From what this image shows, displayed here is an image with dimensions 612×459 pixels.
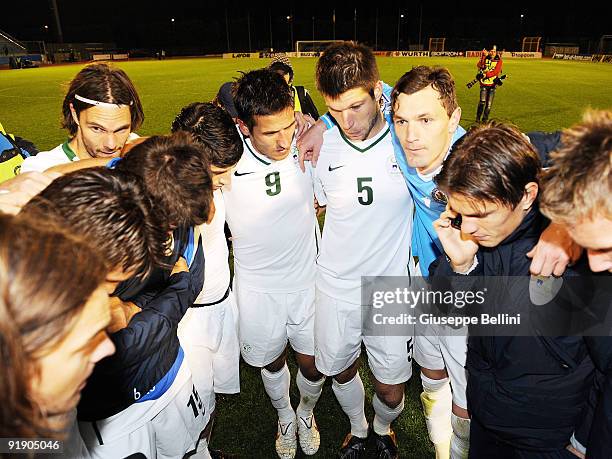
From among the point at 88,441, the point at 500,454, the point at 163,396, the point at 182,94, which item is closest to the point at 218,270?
the point at 163,396

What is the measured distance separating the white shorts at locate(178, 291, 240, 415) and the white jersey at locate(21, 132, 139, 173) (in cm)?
99

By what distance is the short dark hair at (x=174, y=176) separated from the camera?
1.64 metres

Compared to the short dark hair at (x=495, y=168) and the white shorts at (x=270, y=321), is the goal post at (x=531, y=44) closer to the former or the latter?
the white shorts at (x=270, y=321)

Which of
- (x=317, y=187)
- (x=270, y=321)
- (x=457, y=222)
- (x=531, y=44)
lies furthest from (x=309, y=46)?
(x=457, y=222)

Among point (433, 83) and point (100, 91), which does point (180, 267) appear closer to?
point (100, 91)

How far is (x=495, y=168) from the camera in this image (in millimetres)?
1521

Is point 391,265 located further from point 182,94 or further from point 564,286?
point 182,94

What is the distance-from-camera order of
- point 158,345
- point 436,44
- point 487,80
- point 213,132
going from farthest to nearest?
point 436,44 → point 487,80 → point 213,132 → point 158,345

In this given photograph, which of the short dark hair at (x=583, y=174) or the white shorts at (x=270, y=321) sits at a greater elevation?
the short dark hair at (x=583, y=174)

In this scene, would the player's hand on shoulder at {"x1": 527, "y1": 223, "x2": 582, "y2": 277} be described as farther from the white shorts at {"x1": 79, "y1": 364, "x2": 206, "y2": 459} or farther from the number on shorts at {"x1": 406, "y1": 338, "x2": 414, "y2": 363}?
the white shorts at {"x1": 79, "y1": 364, "x2": 206, "y2": 459}

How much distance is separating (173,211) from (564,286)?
137 centimetres

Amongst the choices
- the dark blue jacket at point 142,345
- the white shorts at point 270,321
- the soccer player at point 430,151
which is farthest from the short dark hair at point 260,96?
the white shorts at point 270,321

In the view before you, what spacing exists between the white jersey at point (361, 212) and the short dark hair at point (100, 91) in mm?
1084

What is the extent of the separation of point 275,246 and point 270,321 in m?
0.45
